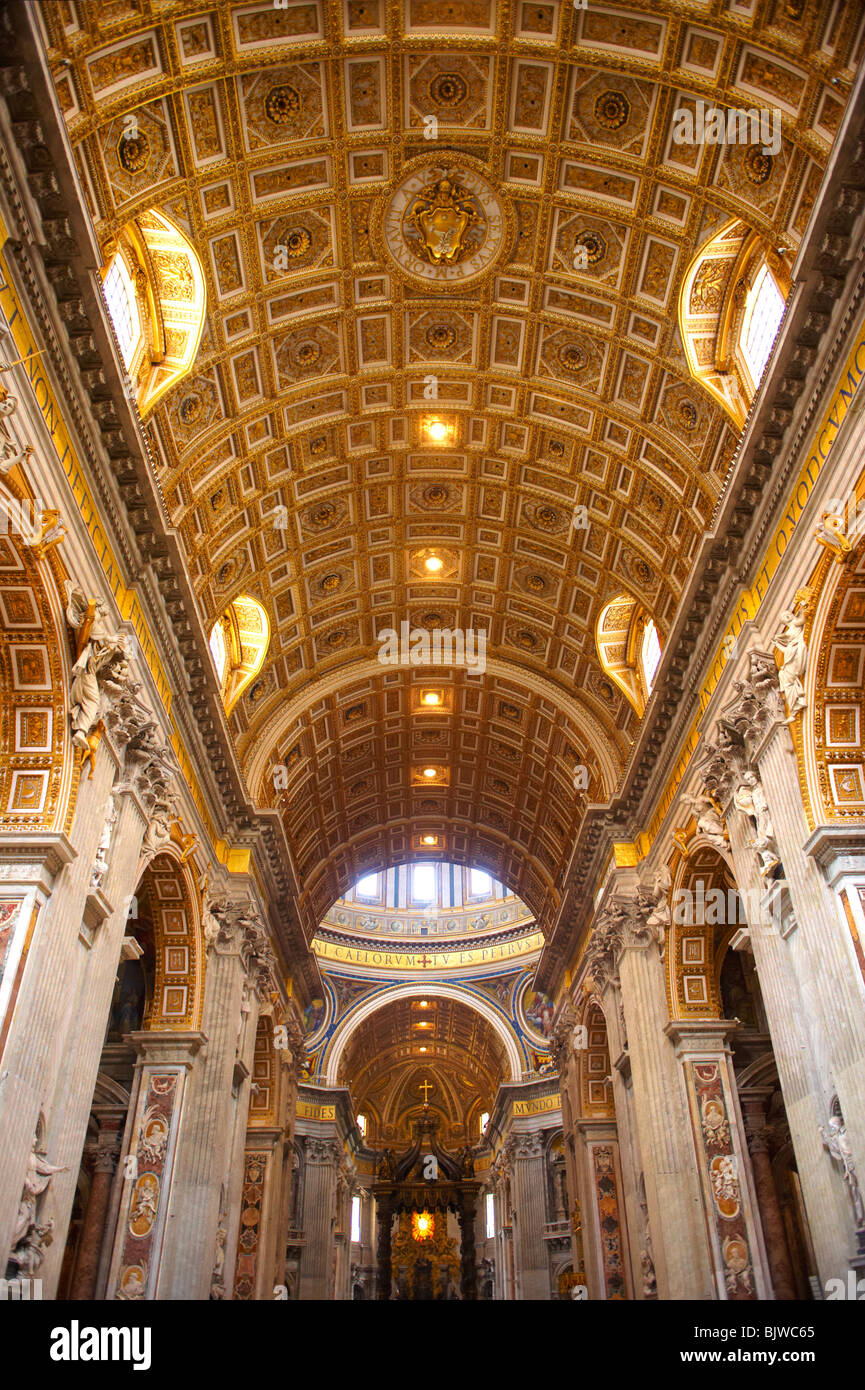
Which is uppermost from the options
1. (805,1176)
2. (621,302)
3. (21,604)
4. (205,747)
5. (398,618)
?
(398,618)

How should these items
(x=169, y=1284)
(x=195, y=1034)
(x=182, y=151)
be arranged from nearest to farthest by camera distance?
(x=182, y=151) < (x=169, y=1284) < (x=195, y=1034)

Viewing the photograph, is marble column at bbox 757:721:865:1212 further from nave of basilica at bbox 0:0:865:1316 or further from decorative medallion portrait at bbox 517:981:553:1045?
decorative medallion portrait at bbox 517:981:553:1045

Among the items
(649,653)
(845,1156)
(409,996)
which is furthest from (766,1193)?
(409,996)

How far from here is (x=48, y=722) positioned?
12.6 meters

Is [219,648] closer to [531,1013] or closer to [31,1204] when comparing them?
[31,1204]

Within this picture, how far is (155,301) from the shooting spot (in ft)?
50.3

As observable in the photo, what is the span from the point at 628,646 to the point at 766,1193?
11.0m

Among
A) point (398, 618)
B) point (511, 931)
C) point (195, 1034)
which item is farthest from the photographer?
point (511, 931)

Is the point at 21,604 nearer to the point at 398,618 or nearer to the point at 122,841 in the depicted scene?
the point at 122,841

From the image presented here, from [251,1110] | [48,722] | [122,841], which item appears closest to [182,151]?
[48,722]

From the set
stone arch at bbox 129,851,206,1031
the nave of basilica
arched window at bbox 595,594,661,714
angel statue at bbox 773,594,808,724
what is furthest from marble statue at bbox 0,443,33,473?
arched window at bbox 595,594,661,714

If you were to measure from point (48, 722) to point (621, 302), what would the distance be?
11026mm

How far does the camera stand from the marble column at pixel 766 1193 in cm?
1702

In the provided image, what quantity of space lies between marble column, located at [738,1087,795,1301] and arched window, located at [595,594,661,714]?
7.88 m
